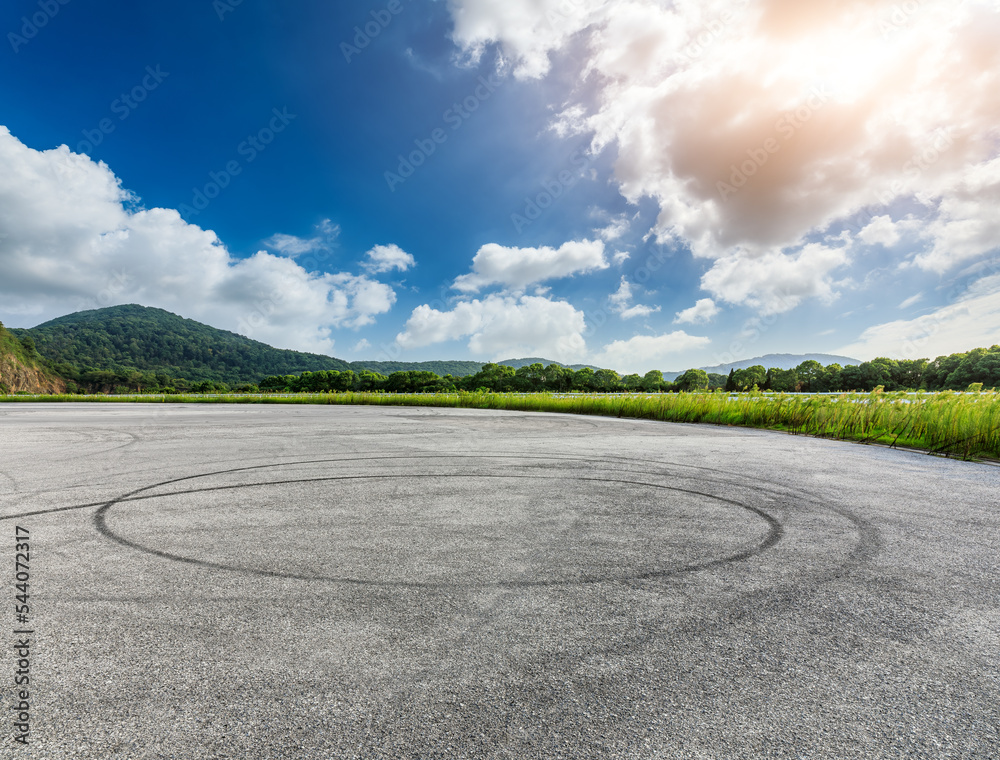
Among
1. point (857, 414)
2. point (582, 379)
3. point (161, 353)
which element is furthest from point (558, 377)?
point (857, 414)

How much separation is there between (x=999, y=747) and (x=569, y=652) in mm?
1206

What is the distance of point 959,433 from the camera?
24.0 ft

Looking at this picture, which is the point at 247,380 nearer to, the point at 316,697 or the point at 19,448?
the point at 19,448

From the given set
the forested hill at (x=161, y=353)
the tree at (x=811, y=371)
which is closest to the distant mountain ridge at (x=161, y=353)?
the forested hill at (x=161, y=353)

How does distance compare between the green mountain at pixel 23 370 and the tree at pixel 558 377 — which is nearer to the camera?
the green mountain at pixel 23 370

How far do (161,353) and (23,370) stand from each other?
20699mm

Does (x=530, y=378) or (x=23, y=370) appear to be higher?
(x=23, y=370)

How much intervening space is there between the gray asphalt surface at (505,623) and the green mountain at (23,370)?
85206 millimetres

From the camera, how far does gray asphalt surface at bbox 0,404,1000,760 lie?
52.6 inches

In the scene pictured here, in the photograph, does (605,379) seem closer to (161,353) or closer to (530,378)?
(530,378)

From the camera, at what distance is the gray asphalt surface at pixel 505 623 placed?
4.39ft

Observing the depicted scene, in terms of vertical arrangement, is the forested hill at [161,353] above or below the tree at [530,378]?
above

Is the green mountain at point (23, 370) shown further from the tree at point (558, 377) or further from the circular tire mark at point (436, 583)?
the circular tire mark at point (436, 583)

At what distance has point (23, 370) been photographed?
69438 millimetres
